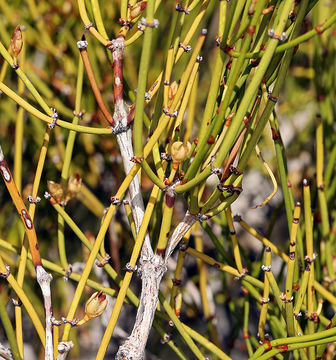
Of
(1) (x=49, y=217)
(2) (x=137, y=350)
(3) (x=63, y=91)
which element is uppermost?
(3) (x=63, y=91)

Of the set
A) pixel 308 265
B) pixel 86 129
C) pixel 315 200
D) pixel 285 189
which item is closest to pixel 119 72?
pixel 86 129

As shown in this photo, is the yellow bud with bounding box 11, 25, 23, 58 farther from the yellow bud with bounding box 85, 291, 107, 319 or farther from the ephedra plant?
the yellow bud with bounding box 85, 291, 107, 319

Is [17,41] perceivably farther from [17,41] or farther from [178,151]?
[178,151]

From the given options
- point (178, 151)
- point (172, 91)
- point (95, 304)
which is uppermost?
point (172, 91)

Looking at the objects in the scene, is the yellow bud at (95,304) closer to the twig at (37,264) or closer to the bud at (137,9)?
the twig at (37,264)

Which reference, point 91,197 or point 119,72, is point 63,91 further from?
point 119,72

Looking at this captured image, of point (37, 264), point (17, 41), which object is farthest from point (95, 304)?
point (17, 41)

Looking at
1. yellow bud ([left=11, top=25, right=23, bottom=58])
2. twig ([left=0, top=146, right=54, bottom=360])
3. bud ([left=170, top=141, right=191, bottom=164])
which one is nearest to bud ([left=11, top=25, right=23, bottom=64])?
yellow bud ([left=11, top=25, right=23, bottom=58])

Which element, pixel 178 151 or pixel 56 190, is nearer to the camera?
pixel 178 151
